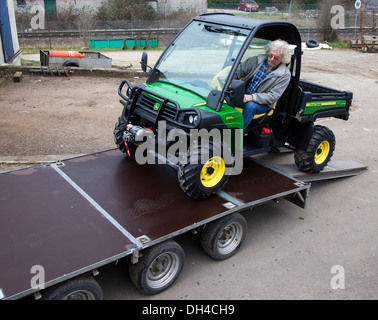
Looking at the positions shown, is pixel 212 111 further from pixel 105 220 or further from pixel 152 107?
pixel 105 220

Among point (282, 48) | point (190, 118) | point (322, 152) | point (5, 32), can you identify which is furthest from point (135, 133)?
point (5, 32)

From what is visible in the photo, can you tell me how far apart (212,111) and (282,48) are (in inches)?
53.3

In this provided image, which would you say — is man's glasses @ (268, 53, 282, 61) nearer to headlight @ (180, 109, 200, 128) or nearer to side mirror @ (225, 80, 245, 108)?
side mirror @ (225, 80, 245, 108)

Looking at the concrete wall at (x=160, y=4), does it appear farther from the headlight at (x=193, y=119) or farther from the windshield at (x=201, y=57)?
the headlight at (x=193, y=119)

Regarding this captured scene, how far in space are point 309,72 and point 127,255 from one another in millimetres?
13449

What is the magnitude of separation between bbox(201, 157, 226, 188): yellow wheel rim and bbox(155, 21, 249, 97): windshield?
0.85m

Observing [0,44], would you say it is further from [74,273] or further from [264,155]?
[74,273]

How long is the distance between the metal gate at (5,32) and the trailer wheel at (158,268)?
39.6 ft

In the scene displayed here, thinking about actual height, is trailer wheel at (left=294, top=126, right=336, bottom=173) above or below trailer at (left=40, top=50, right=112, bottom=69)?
below

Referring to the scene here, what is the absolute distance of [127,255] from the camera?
357cm

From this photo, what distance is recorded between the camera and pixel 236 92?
14.7 feet

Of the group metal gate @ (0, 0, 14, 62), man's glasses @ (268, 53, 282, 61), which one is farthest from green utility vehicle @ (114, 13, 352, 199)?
metal gate @ (0, 0, 14, 62)

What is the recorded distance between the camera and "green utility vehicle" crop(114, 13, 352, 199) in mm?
4527
